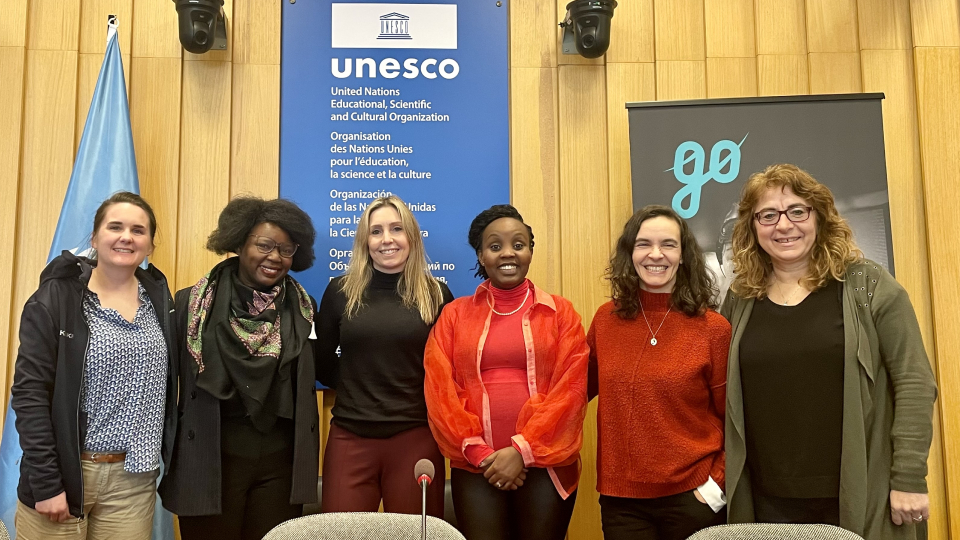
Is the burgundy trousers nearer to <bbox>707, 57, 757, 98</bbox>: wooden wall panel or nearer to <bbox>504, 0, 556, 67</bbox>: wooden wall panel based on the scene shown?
<bbox>504, 0, 556, 67</bbox>: wooden wall panel

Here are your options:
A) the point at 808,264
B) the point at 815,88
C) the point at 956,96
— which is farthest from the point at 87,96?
the point at 956,96

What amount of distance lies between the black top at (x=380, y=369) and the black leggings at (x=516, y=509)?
33 centimetres

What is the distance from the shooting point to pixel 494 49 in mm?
3367

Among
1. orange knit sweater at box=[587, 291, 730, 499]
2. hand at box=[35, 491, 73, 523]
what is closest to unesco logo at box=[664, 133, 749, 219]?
orange knit sweater at box=[587, 291, 730, 499]

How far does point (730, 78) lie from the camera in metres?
3.43

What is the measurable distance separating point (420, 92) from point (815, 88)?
1.91m

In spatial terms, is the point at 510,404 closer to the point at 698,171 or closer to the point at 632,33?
the point at 698,171

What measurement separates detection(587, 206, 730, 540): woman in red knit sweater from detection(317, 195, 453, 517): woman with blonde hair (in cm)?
65

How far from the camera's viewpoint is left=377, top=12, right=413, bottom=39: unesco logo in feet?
11.0

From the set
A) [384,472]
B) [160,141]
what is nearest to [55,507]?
[384,472]

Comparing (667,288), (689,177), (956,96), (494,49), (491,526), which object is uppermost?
(494,49)

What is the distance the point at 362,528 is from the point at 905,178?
3.02 metres

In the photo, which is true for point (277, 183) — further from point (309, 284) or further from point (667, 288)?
point (667, 288)

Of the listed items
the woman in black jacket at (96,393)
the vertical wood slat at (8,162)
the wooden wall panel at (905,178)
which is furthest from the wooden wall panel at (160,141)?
the wooden wall panel at (905,178)
